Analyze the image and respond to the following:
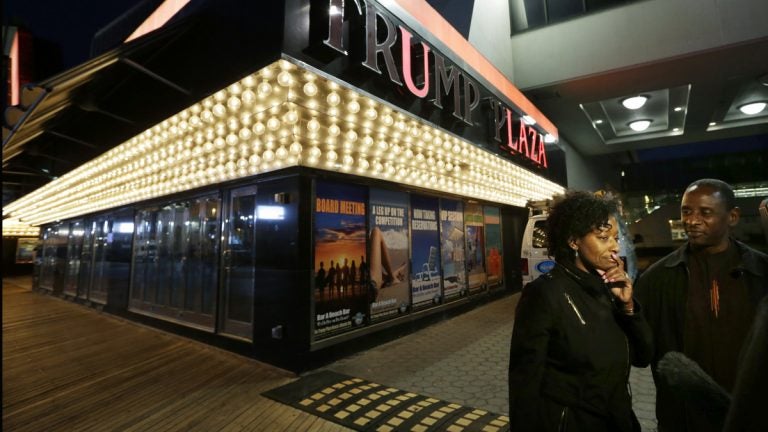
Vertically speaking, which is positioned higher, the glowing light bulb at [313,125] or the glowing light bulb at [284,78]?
the glowing light bulb at [284,78]

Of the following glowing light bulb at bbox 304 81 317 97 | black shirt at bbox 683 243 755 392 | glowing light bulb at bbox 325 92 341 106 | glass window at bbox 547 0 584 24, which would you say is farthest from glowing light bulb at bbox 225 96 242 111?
glass window at bbox 547 0 584 24

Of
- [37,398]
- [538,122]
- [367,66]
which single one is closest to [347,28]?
[367,66]

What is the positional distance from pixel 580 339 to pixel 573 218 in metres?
0.65

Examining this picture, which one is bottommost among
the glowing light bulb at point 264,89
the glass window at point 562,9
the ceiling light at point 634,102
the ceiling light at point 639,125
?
the glowing light bulb at point 264,89

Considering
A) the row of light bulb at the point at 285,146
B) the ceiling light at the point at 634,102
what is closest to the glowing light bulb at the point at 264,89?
the row of light bulb at the point at 285,146

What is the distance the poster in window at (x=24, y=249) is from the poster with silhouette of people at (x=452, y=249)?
31.0 m

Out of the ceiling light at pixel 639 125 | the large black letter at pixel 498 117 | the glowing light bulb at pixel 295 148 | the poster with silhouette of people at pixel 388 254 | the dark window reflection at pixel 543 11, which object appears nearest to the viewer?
the glowing light bulb at pixel 295 148

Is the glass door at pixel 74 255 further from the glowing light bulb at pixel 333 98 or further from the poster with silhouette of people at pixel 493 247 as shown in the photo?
the poster with silhouette of people at pixel 493 247

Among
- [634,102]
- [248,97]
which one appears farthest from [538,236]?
[634,102]

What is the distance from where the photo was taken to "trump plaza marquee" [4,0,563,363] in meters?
4.30

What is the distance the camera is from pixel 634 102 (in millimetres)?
13062

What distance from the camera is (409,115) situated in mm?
4895

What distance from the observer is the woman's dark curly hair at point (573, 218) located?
1.92 metres

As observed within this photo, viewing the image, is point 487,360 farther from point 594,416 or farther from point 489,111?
point 489,111
